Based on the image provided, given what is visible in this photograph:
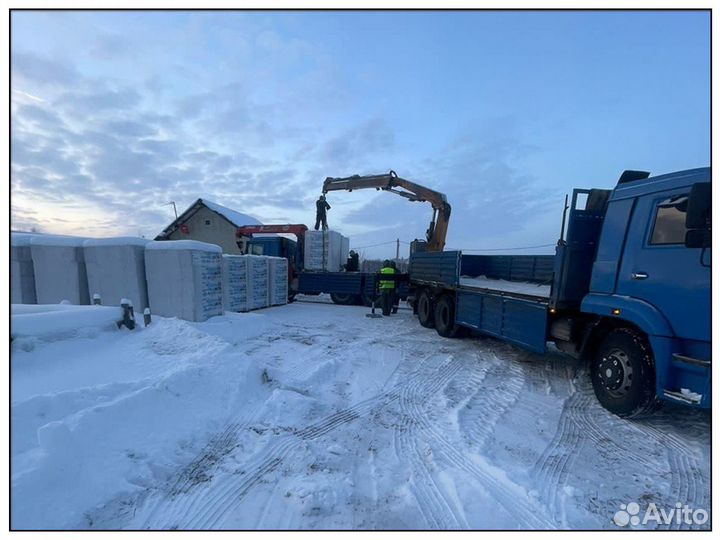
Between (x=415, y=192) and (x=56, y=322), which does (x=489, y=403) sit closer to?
(x=56, y=322)

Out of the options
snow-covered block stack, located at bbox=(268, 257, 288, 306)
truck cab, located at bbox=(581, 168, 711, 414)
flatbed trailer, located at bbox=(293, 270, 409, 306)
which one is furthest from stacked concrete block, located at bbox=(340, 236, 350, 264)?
truck cab, located at bbox=(581, 168, 711, 414)

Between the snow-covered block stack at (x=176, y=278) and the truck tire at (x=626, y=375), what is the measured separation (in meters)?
7.98

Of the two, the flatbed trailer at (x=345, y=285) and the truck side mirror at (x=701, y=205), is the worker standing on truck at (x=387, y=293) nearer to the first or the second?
the flatbed trailer at (x=345, y=285)

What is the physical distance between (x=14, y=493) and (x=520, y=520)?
3584mm

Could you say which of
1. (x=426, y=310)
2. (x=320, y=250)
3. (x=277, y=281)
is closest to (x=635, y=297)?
(x=426, y=310)

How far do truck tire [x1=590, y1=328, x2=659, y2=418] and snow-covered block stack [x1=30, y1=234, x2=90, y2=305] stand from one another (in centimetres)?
1049

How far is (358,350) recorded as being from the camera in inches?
275

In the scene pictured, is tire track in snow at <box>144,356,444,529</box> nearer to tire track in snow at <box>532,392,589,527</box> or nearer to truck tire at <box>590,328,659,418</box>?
tire track in snow at <box>532,392,589,527</box>

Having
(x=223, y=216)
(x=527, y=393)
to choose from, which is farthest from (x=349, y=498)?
(x=223, y=216)

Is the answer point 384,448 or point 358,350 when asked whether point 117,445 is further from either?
point 358,350

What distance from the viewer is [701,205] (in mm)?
3348

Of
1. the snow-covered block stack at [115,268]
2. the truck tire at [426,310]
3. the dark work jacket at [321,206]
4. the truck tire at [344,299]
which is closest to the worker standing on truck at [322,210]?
the dark work jacket at [321,206]

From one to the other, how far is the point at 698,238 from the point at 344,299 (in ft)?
42.8

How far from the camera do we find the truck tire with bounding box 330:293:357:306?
1543 cm
